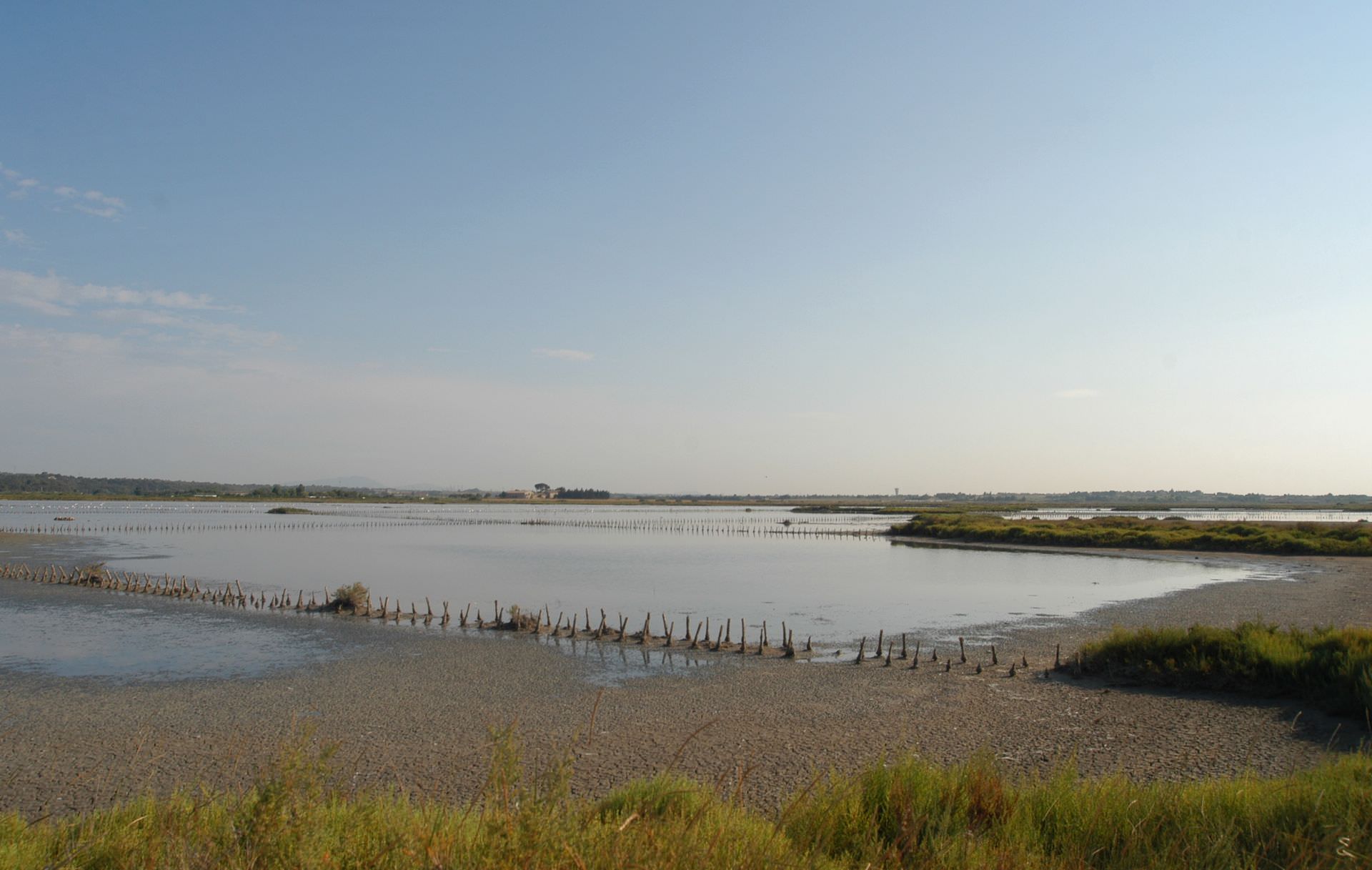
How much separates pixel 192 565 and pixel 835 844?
159 feet

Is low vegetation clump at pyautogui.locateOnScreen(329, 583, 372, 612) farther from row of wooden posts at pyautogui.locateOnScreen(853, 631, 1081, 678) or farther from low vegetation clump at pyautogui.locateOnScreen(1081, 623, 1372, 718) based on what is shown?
low vegetation clump at pyautogui.locateOnScreen(1081, 623, 1372, 718)

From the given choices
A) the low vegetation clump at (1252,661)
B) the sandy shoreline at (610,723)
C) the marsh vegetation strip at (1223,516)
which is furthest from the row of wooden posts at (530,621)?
the marsh vegetation strip at (1223,516)

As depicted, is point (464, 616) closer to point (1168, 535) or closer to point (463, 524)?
point (1168, 535)

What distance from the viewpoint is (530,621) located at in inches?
992

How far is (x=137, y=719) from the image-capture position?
14430mm

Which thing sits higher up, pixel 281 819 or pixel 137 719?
pixel 281 819

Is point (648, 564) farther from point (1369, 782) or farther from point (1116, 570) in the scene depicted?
point (1369, 782)

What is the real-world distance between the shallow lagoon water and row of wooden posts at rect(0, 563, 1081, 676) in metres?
1.00

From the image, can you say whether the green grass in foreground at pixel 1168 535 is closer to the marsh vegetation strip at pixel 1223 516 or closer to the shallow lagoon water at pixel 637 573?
the shallow lagoon water at pixel 637 573

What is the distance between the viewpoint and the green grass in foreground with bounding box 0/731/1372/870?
12.5 ft

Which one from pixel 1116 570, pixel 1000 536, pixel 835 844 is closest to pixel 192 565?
pixel 835 844

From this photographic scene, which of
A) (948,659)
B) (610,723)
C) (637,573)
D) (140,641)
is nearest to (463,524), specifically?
(637,573)

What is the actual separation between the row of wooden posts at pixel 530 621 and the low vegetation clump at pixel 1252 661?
1139 millimetres

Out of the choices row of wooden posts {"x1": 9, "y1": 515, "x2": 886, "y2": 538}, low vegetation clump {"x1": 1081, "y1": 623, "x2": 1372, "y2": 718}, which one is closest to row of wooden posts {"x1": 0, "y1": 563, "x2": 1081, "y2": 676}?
low vegetation clump {"x1": 1081, "y1": 623, "x2": 1372, "y2": 718}
